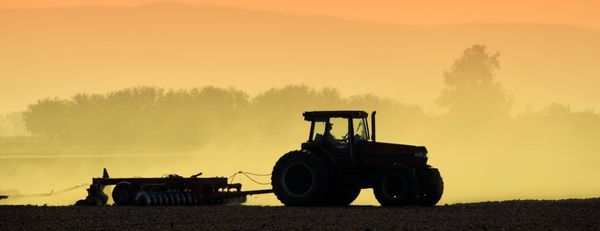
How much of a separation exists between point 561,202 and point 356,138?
586cm

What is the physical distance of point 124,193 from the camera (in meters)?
34.5

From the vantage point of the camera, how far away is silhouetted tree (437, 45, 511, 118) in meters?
191

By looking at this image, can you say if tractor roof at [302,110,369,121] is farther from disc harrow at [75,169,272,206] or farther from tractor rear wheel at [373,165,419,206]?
disc harrow at [75,169,272,206]

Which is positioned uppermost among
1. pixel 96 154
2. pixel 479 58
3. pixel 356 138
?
pixel 479 58

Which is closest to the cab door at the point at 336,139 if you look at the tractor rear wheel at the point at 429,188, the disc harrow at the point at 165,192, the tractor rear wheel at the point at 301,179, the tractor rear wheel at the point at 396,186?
the tractor rear wheel at the point at 301,179

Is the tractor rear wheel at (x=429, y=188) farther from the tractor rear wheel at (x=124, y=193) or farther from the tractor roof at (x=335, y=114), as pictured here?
the tractor rear wheel at (x=124, y=193)

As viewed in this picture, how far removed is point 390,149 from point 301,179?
2.59 metres

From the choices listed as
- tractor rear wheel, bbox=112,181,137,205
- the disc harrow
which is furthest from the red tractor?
tractor rear wheel, bbox=112,181,137,205

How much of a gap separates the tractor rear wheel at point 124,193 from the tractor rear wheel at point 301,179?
14.2ft

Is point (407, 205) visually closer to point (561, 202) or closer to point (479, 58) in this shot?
point (561, 202)

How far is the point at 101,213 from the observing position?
29516 millimetres

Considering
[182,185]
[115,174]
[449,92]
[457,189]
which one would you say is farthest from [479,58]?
[182,185]

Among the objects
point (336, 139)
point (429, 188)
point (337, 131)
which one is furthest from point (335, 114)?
point (429, 188)

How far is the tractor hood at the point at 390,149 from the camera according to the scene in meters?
32.3
